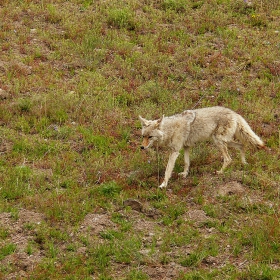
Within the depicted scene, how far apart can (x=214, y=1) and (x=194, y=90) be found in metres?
5.09

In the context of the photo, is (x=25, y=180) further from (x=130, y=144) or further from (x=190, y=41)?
(x=190, y=41)

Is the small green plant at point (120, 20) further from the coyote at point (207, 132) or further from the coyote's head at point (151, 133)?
the coyote's head at point (151, 133)

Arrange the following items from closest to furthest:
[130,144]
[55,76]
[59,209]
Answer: [59,209] → [130,144] → [55,76]

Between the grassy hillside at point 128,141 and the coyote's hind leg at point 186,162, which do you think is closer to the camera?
the grassy hillside at point 128,141

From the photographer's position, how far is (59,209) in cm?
995

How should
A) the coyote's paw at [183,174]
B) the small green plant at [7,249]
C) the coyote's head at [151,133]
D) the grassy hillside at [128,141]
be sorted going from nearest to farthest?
1. the small green plant at [7,249]
2. the grassy hillside at [128,141]
3. the coyote's head at [151,133]
4. the coyote's paw at [183,174]

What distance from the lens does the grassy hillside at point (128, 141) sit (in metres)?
8.95

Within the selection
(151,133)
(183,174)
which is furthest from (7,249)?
(183,174)

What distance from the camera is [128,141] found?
43.2ft

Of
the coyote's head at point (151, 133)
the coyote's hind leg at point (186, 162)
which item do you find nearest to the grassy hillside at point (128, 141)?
the coyote's hind leg at point (186, 162)

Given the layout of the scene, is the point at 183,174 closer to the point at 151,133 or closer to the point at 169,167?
the point at 169,167

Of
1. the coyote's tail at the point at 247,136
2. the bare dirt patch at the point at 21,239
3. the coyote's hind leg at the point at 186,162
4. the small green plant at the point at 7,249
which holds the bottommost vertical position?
the coyote's hind leg at the point at 186,162

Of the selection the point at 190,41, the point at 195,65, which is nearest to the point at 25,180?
the point at 195,65

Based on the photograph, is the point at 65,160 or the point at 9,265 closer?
the point at 9,265
